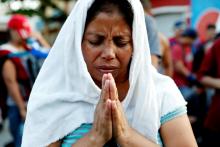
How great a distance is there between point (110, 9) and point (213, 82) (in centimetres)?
307

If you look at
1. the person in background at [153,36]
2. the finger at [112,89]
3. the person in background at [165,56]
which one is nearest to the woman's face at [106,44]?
the finger at [112,89]

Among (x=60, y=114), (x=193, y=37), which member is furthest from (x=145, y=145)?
(x=193, y=37)

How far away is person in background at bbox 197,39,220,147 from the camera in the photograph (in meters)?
5.15

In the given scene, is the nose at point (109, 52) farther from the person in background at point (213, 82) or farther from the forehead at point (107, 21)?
the person in background at point (213, 82)

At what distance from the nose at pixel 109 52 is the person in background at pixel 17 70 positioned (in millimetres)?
3732

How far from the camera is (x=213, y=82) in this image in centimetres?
518

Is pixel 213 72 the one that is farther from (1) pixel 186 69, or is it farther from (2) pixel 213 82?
(1) pixel 186 69

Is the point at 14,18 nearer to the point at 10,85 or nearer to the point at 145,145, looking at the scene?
the point at 10,85

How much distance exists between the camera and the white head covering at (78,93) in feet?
7.30

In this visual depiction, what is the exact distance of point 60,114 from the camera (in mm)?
2283

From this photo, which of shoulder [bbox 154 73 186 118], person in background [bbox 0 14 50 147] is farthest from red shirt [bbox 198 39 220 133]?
shoulder [bbox 154 73 186 118]

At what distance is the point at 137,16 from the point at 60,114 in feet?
1.60

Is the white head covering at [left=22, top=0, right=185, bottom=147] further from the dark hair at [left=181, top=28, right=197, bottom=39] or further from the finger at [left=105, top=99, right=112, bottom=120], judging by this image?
the dark hair at [left=181, top=28, right=197, bottom=39]

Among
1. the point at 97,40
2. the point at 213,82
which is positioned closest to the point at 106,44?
the point at 97,40
